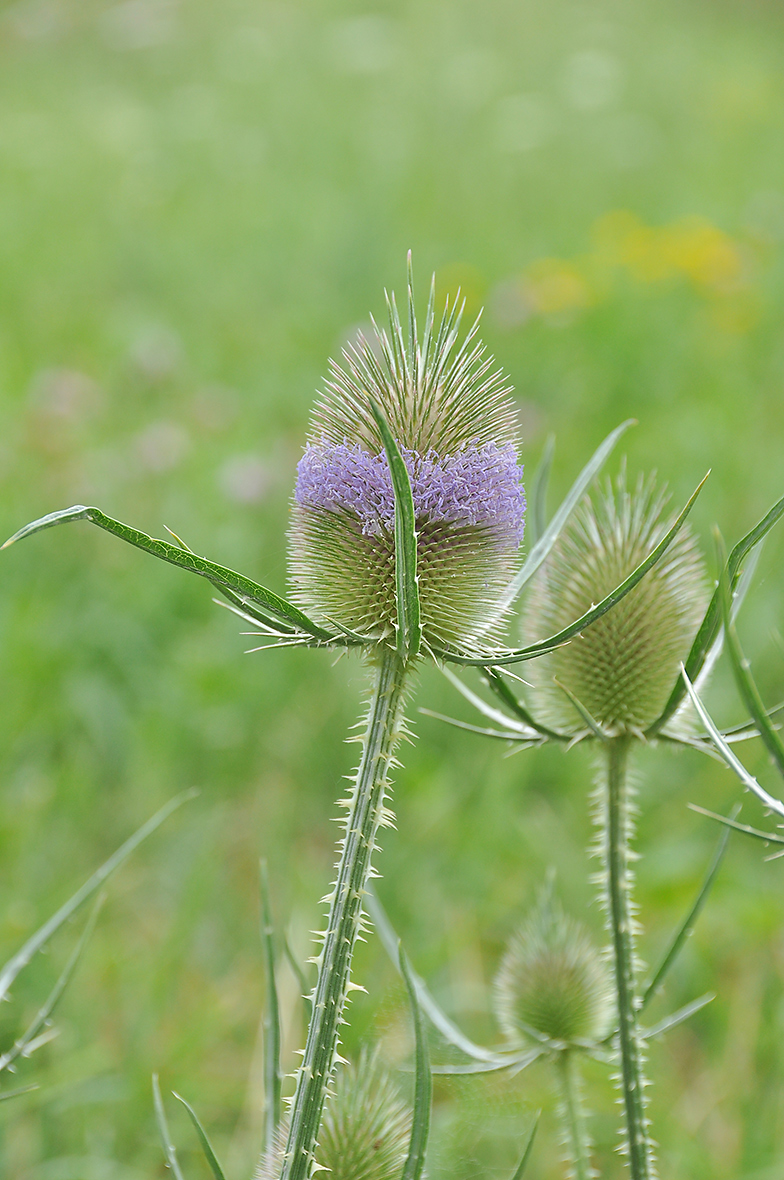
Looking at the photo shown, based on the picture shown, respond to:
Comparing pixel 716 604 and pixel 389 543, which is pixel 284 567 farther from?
pixel 716 604

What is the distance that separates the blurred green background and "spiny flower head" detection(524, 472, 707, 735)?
16 centimetres

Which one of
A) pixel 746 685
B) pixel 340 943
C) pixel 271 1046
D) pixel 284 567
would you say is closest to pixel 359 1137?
pixel 271 1046

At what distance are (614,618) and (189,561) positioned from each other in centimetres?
75

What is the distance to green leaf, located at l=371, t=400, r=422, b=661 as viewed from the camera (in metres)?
0.82

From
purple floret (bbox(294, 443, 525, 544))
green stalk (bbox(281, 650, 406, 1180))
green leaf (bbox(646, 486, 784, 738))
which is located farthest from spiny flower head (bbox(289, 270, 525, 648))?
green leaf (bbox(646, 486, 784, 738))

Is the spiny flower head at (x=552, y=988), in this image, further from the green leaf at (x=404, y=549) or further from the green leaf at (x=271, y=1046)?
the green leaf at (x=404, y=549)

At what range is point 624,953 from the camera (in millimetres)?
1167

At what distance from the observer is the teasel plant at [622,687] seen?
113 centimetres

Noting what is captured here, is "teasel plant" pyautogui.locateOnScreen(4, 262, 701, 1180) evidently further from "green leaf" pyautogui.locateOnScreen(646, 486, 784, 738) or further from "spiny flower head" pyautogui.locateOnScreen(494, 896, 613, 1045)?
"spiny flower head" pyautogui.locateOnScreen(494, 896, 613, 1045)

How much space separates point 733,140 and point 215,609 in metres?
7.06

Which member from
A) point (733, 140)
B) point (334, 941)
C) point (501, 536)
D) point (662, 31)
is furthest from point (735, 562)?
point (662, 31)

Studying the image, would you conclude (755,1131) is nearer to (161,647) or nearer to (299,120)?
(161,647)

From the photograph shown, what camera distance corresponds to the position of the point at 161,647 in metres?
3.20

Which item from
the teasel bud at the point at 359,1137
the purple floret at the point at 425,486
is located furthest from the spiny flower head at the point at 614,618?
the teasel bud at the point at 359,1137
